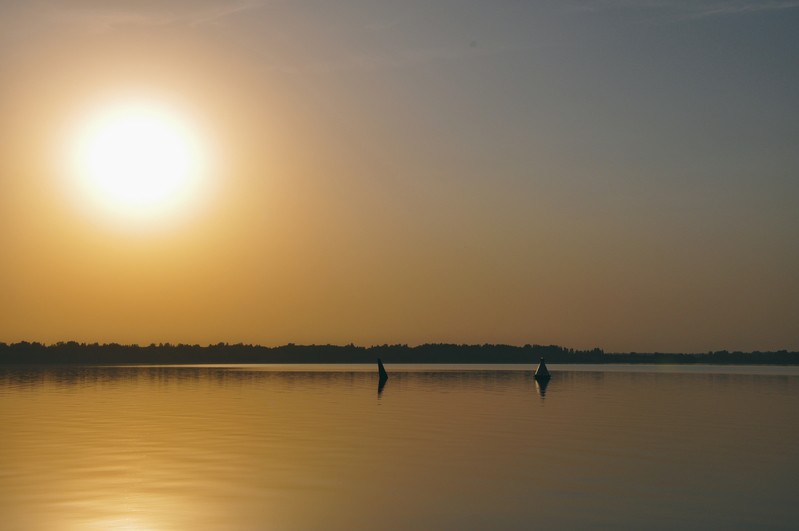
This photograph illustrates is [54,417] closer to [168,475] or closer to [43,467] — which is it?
[43,467]

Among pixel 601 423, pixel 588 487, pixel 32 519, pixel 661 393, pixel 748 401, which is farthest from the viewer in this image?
pixel 661 393

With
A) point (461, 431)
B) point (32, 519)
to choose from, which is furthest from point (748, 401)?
point (32, 519)

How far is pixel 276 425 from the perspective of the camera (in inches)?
1615

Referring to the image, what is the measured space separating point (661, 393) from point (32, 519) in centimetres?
6106

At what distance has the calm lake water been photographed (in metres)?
19.3

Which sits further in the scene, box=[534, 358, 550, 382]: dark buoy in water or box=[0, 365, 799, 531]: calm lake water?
box=[534, 358, 550, 382]: dark buoy in water

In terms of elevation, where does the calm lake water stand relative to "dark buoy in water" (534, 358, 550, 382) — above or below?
below

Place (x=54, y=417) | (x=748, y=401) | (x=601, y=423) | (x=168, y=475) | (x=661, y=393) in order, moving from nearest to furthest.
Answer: (x=168, y=475) → (x=601, y=423) → (x=54, y=417) → (x=748, y=401) → (x=661, y=393)

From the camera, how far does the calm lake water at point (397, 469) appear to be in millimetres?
19266

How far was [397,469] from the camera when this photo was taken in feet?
86.9

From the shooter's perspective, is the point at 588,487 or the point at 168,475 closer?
the point at 588,487

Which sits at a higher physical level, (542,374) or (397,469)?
(542,374)

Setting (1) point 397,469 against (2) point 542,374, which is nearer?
(1) point 397,469

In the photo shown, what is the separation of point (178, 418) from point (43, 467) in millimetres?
19226
